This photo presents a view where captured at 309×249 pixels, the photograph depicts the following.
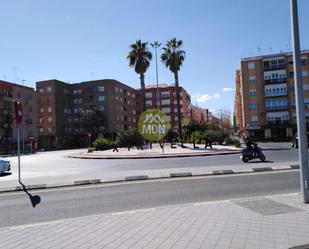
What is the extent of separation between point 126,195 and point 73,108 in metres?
94.1

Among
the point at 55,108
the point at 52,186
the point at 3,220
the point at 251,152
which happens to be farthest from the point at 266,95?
the point at 3,220

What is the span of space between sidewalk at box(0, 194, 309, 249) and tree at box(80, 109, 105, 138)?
85691 mm

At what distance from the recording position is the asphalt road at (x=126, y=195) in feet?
29.4

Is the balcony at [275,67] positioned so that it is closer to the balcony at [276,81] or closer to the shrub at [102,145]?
the balcony at [276,81]

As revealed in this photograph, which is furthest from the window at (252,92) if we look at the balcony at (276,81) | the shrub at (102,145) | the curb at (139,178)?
the curb at (139,178)

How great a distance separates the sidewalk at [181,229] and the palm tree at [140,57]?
4675 cm

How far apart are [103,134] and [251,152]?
77573 millimetres

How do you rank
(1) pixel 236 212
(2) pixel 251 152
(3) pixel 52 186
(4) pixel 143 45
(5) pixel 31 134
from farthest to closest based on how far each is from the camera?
(5) pixel 31 134, (4) pixel 143 45, (2) pixel 251 152, (3) pixel 52 186, (1) pixel 236 212

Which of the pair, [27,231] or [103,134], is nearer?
[27,231]

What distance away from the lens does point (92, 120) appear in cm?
9250

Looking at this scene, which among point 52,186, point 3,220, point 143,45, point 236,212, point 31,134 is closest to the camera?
point 236,212

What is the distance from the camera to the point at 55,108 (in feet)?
315

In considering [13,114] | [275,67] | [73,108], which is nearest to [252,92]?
[275,67]

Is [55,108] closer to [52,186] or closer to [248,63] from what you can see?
[248,63]
